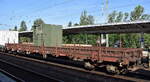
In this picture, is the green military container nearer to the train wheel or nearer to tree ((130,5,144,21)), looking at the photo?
the train wheel

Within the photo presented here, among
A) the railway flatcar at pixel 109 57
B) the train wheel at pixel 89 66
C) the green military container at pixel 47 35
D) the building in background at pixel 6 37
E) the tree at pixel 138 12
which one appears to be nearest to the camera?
the railway flatcar at pixel 109 57

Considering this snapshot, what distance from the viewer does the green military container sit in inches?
922

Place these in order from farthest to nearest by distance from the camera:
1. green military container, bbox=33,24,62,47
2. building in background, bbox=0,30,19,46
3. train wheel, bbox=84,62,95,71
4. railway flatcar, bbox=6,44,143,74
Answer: building in background, bbox=0,30,19,46 → green military container, bbox=33,24,62,47 → train wheel, bbox=84,62,95,71 → railway flatcar, bbox=6,44,143,74

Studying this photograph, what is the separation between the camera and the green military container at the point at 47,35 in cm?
2342

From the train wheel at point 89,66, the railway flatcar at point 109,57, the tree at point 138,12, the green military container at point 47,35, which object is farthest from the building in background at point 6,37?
the tree at point 138,12

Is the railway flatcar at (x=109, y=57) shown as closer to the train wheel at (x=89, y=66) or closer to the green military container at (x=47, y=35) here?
the train wheel at (x=89, y=66)

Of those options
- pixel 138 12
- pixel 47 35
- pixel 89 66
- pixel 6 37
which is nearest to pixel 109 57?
pixel 89 66

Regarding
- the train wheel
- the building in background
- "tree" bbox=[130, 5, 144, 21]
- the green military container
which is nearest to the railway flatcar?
the train wheel

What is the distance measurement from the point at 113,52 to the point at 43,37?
12.8 m

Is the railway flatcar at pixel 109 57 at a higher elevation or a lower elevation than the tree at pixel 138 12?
lower

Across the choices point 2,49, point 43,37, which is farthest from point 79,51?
point 2,49

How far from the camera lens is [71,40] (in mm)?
81500

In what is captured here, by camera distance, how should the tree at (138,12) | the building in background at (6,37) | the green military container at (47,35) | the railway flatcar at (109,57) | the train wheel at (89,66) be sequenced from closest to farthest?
the railway flatcar at (109,57)
the train wheel at (89,66)
the green military container at (47,35)
the building in background at (6,37)
the tree at (138,12)

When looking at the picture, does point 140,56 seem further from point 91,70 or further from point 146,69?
point 91,70
